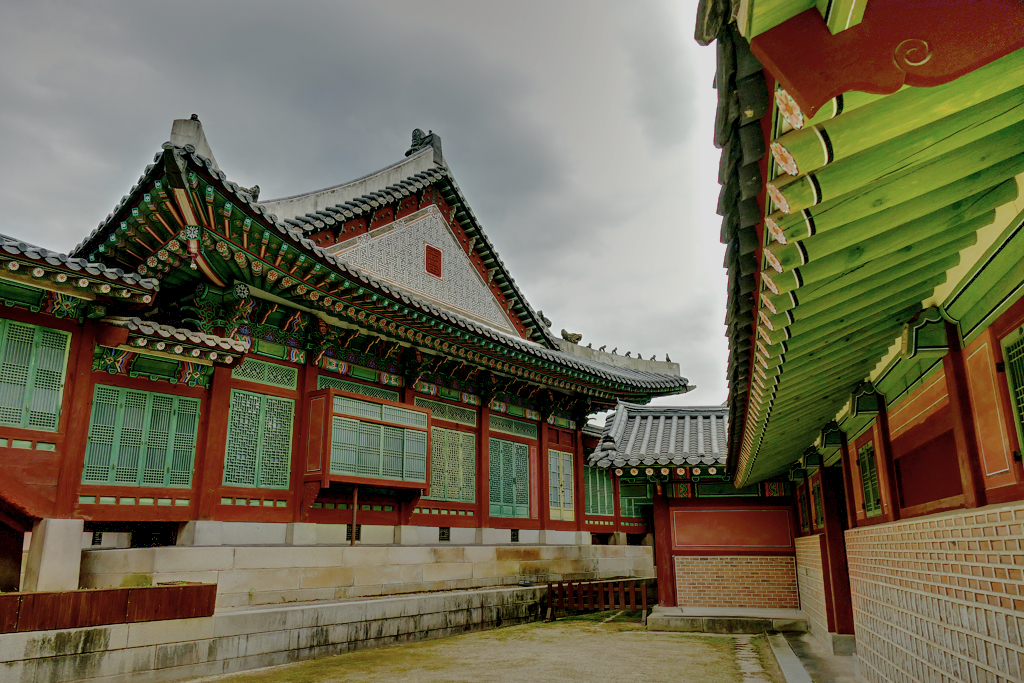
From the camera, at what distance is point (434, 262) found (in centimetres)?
1700

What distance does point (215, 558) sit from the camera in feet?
31.8

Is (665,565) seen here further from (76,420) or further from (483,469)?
(76,420)

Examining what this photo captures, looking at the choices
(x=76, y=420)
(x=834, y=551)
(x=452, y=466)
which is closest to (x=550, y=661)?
(x=834, y=551)

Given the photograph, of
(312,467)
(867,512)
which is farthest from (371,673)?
(867,512)

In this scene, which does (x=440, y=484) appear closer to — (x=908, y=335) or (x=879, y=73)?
(x=908, y=335)

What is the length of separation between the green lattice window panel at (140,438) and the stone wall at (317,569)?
104 centimetres

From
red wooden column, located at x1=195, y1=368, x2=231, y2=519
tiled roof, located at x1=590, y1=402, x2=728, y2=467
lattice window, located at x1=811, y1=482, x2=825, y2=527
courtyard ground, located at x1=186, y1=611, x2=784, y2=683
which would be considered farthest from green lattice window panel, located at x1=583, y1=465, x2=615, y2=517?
red wooden column, located at x1=195, y1=368, x2=231, y2=519

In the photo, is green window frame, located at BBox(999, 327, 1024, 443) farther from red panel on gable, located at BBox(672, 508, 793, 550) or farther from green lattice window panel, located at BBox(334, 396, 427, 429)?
red panel on gable, located at BBox(672, 508, 793, 550)

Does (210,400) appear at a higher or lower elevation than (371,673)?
higher

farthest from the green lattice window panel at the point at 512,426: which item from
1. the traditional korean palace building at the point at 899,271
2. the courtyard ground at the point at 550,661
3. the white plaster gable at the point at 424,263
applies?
the traditional korean palace building at the point at 899,271

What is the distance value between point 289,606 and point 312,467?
242 centimetres

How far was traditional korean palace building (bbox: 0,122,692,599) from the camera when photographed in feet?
28.1

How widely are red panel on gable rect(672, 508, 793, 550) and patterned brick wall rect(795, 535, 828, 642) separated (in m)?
0.43

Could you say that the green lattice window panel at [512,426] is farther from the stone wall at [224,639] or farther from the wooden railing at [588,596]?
the stone wall at [224,639]
